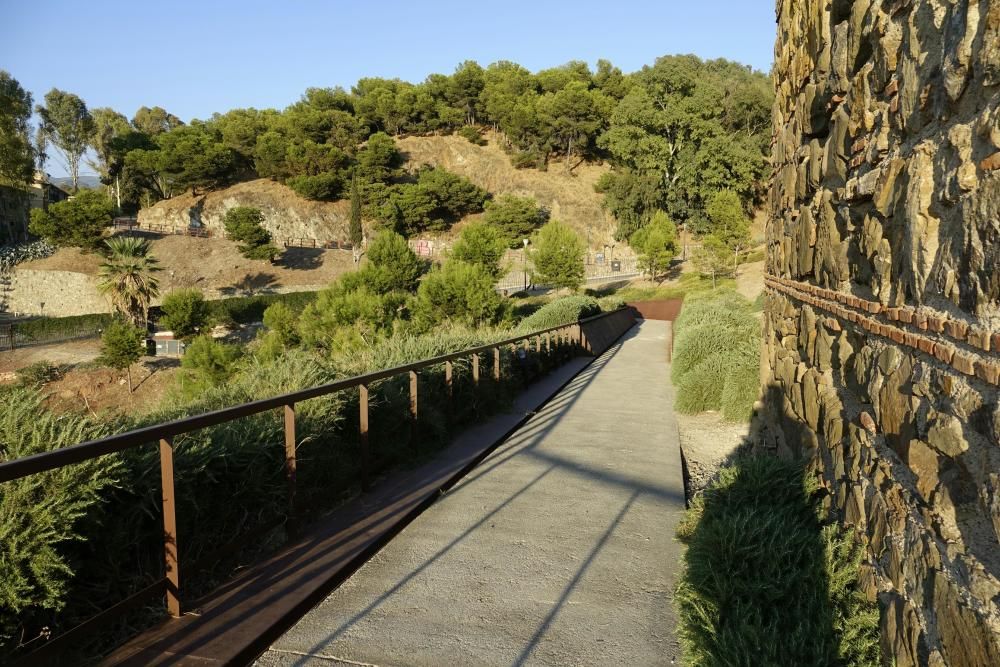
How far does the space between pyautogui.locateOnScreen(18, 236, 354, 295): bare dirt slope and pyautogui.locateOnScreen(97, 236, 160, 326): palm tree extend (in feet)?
40.7

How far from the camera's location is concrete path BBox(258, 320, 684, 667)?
320 cm

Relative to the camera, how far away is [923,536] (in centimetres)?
220

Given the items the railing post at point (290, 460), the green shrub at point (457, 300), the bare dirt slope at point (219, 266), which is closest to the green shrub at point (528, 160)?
the bare dirt slope at point (219, 266)

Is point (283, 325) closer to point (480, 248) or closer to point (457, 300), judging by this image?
point (480, 248)

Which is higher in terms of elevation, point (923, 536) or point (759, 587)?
point (923, 536)

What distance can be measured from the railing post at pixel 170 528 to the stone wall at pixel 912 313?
3245 millimetres

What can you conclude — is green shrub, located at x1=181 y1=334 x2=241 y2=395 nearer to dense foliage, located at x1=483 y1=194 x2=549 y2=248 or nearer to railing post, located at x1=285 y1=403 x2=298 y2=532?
railing post, located at x1=285 y1=403 x2=298 y2=532

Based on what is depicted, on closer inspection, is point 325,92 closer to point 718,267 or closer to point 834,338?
point 718,267

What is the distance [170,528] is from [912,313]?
351 centimetres

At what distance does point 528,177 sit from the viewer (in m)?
80.0

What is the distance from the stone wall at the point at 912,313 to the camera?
188cm

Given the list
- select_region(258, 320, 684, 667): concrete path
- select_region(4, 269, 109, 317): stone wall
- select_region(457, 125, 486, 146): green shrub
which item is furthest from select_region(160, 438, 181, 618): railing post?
select_region(457, 125, 486, 146): green shrub

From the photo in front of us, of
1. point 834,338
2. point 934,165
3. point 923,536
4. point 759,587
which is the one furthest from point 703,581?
point 934,165

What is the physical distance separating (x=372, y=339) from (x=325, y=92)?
235ft
